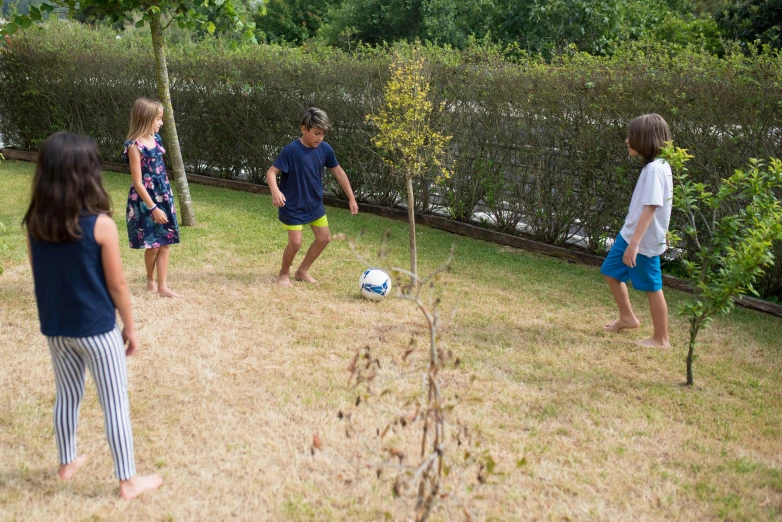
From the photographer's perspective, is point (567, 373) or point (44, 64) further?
point (44, 64)

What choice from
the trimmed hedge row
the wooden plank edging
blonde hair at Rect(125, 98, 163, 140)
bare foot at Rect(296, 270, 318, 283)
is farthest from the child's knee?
the wooden plank edging

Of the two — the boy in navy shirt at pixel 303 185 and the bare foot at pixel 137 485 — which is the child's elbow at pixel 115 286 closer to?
the bare foot at pixel 137 485

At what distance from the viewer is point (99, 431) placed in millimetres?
3842

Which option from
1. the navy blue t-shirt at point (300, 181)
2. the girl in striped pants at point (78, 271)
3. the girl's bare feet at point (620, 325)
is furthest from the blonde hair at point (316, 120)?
the girl in striped pants at point (78, 271)

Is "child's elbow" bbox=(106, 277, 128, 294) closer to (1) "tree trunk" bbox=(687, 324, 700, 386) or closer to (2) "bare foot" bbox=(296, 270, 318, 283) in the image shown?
(1) "tree trunk" bbox=(687, 324, 700, 386)

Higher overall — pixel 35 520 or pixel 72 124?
pixel 35 520

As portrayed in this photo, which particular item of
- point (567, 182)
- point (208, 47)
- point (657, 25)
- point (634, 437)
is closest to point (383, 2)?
point (657, 25)

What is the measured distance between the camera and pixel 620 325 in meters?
5.53

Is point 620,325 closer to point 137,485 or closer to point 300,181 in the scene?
point 300,181

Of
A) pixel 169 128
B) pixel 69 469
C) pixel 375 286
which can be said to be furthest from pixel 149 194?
pixel 169 128

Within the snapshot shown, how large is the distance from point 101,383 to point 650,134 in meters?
3.76

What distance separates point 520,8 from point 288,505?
68.6 feet

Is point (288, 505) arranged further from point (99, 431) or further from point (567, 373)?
point (567, 373)

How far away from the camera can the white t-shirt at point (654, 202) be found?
15.8ft
